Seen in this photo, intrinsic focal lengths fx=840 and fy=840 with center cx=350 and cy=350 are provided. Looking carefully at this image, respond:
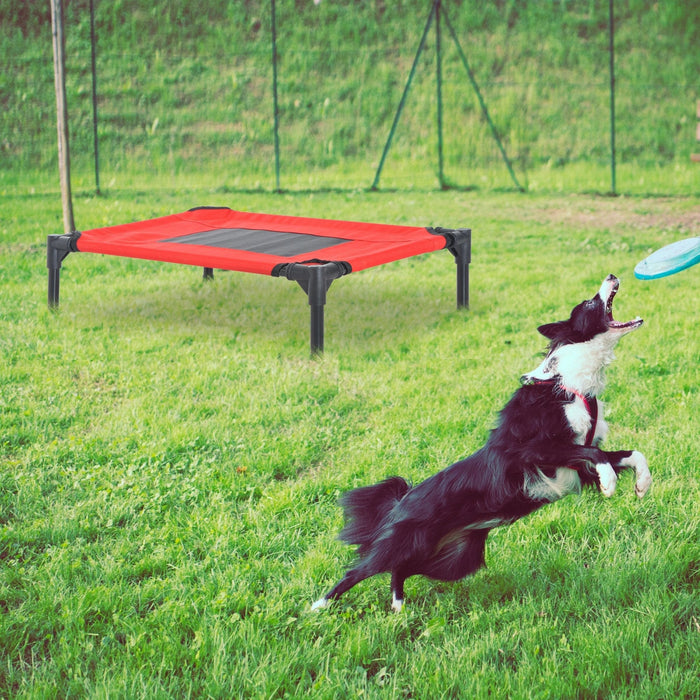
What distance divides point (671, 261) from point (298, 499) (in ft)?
4.54

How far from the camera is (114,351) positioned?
421cm

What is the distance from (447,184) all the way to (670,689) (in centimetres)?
920

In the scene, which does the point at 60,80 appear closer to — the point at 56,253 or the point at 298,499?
the point at 56,253

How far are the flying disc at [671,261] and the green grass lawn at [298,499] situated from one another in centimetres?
83

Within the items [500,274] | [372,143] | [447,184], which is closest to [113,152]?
[372,143]

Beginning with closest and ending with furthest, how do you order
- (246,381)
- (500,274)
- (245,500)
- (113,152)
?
(245,500) < (246,381) < (500,274) < (113,152)

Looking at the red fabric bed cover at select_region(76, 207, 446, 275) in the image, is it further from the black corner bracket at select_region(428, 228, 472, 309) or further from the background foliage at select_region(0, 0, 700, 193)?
the background foliage at select_region(0, 0, 700, 193)

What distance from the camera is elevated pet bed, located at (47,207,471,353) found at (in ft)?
13.2

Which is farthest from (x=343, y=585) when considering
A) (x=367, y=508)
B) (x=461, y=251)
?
(x=461, y=251)

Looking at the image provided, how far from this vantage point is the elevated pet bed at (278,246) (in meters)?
4.02

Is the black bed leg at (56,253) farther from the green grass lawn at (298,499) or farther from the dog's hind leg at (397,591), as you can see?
the dog's hind leg at (397,591)

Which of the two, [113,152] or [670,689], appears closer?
[670,689]

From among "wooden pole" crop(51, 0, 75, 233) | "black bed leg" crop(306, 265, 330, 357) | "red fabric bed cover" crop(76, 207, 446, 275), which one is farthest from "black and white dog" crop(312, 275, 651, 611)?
"wooden pole" crop(51, 0, 75, 233)

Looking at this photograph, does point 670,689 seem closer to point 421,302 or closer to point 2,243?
point 421,302
